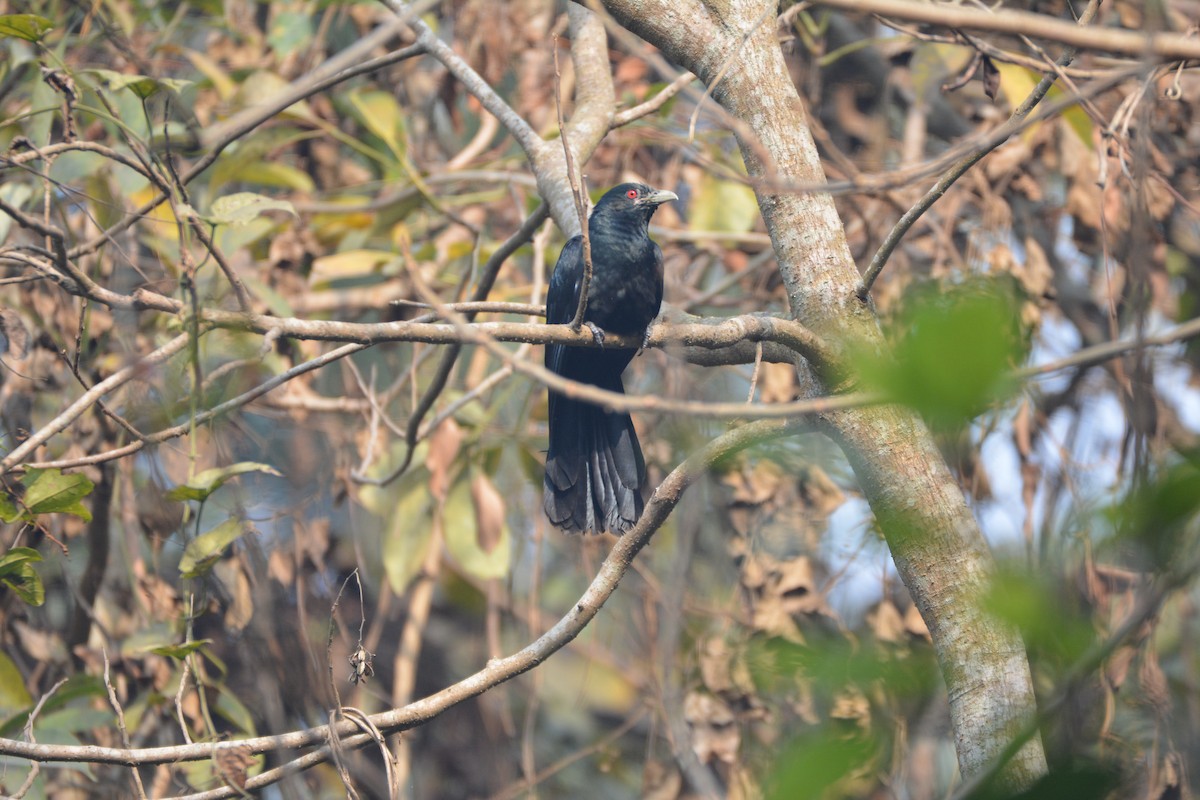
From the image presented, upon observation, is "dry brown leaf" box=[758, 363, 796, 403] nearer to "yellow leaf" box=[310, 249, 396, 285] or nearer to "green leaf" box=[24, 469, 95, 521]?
"yellow leaf" box=[310, 249, 396, 285]

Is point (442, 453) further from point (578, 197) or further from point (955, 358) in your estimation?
point (955, 358)

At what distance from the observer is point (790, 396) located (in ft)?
15.5

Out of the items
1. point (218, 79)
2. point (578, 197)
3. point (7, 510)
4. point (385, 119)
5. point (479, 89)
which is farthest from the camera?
point (218, 79)

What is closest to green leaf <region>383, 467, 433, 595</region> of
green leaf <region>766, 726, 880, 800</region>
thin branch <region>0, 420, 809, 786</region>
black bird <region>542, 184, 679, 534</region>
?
black bird <region>542, 184, 679, 534</region>

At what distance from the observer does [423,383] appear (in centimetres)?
530

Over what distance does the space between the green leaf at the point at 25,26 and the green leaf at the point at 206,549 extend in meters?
1.43

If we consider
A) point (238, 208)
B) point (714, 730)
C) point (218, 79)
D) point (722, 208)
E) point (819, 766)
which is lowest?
point (714, 730)

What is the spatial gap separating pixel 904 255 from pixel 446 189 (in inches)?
92.3

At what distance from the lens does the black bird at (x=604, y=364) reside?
12.1ft

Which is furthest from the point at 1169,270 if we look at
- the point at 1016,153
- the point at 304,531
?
the point at 304,531

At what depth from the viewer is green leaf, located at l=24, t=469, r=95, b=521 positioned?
273cm

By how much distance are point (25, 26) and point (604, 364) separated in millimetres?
2241

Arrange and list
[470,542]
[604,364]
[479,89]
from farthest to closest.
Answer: [470,542], [604,364], [479,89]

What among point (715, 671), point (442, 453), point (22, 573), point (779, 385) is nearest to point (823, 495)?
point (779, 385)
